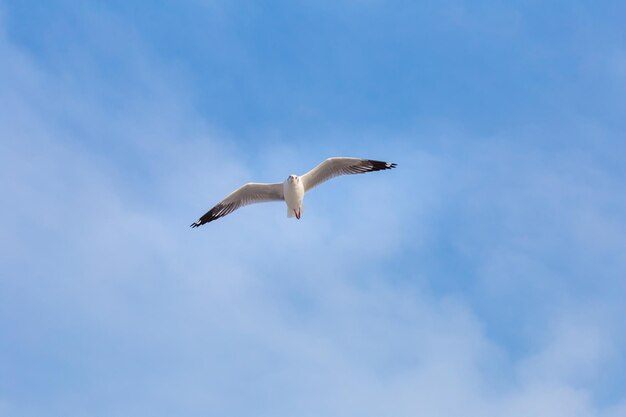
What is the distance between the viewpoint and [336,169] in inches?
1233

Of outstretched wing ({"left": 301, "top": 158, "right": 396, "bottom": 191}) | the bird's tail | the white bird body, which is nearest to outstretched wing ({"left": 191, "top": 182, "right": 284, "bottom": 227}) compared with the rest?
the white bird body

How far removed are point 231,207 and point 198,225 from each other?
138cm

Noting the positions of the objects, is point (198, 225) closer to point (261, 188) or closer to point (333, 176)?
point (261, 188)

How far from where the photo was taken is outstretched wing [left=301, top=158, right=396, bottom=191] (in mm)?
30984

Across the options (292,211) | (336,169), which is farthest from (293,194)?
(336,169)

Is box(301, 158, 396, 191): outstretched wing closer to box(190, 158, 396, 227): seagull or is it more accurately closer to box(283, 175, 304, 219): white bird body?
box(190, 158, 396, 227): seagull

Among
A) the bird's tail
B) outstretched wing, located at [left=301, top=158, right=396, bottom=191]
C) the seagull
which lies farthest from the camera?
outstretched wing, located at [left=301, top=158, right=396, bottom=191]

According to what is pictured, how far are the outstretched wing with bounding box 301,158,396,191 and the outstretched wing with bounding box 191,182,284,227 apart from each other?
3.14 ft

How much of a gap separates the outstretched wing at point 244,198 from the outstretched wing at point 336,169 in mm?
957

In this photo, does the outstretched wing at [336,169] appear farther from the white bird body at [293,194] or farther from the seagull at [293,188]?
the white bird body at [293,194]

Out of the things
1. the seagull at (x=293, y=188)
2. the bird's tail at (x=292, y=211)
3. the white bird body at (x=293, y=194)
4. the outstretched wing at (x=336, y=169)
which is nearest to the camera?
the white bird body at (x=293, y=194)

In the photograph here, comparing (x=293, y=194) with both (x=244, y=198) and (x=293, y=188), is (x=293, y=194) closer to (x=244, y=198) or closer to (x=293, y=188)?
(x=293, y=188)

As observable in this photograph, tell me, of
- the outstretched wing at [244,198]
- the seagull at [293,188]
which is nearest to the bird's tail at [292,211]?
the seagull at [293,188]

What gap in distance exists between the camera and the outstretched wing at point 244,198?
31438mm
